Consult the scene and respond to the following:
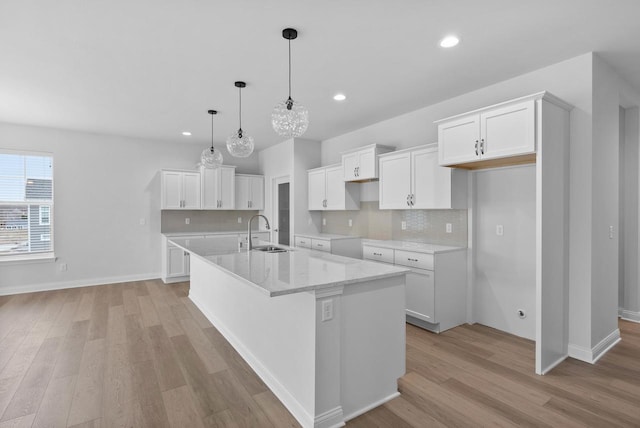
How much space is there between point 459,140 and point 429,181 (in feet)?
2.22

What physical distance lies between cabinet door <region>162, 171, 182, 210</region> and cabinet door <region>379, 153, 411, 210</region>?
151 inches

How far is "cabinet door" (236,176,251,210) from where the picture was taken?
6832 mm

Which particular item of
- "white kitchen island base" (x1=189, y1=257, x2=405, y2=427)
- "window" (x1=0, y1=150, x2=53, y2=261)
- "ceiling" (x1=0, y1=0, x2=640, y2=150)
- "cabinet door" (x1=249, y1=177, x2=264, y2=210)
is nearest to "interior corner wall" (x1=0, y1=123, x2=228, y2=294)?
"window" (x1=0, y1=150, x2=53, y2=261)

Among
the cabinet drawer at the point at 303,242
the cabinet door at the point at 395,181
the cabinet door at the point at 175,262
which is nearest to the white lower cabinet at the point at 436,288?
the cabinet door at the point at 395,181

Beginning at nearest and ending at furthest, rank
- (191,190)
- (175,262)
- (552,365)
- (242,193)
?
(552,365), (175,262), (191,190), (242,193)

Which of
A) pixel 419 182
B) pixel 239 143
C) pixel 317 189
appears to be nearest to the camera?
pixel 239 143

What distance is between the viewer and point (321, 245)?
5.07m

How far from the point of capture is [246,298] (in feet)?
9.80

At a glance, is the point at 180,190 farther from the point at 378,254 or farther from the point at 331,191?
the point at 378,254

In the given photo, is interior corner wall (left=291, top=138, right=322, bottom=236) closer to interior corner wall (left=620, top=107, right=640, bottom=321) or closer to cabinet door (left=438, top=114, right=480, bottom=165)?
cabinet door (left=438, top=114, right=480, bottom=165)

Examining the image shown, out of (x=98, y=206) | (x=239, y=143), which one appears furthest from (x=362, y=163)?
(x=98, y=206)

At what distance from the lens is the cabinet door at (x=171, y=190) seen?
19.8 ft

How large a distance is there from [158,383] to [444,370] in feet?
7.43

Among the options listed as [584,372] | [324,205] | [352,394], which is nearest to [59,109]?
[324,205]
